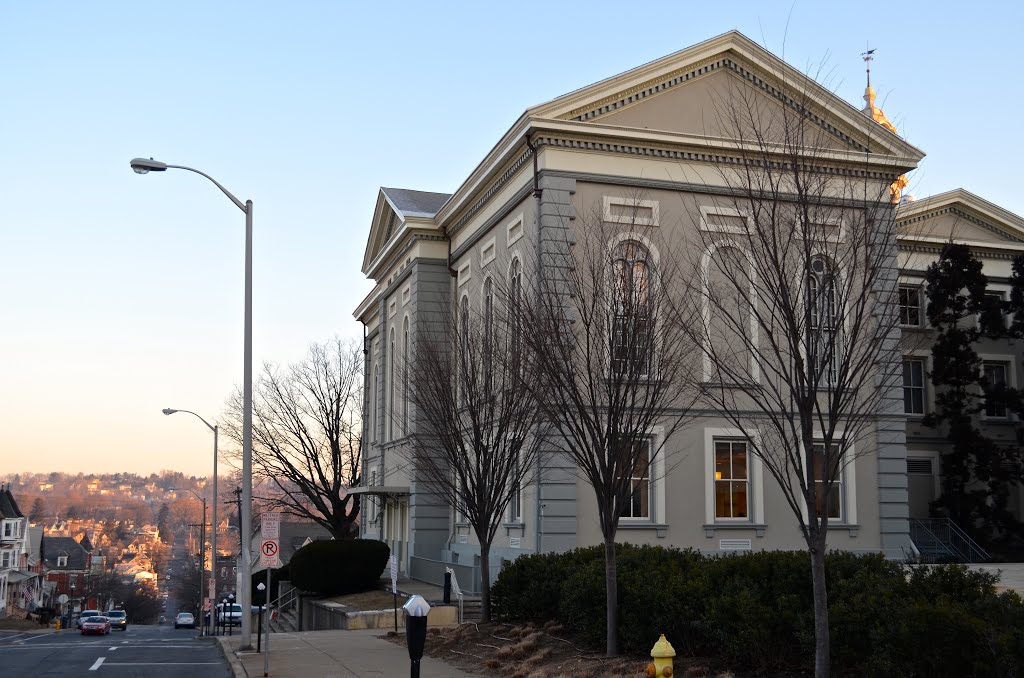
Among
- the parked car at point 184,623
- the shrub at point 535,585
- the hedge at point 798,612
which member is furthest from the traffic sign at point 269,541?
the parked car at point 184,623

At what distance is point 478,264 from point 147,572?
178 meters

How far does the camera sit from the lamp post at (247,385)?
20359 millimetres

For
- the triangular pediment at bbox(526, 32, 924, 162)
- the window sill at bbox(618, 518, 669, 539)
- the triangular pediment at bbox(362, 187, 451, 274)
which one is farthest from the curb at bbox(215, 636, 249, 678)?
the triangular pediment at bbox(362, 187, 451, 274)

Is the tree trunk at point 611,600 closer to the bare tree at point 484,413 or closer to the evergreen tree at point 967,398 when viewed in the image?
the bare tree at point 484,413

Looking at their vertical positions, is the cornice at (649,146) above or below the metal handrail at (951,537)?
above

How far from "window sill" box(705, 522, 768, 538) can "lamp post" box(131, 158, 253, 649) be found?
11445 mm

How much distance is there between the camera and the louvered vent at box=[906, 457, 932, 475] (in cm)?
3594

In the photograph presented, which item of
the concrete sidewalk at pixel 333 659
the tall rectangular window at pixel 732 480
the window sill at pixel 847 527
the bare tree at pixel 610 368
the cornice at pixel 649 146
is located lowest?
the concrete sidewalk at pixel 333 659

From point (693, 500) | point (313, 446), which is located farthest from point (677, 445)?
point (313, 446)

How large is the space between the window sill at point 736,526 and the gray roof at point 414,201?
1630 cm

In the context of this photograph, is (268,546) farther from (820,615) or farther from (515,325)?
(820,615)

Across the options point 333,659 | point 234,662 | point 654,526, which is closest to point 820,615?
point 333,659

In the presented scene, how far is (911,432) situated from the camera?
35969 mm

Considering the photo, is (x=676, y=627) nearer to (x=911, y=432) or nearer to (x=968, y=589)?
(x=968, y=589)
